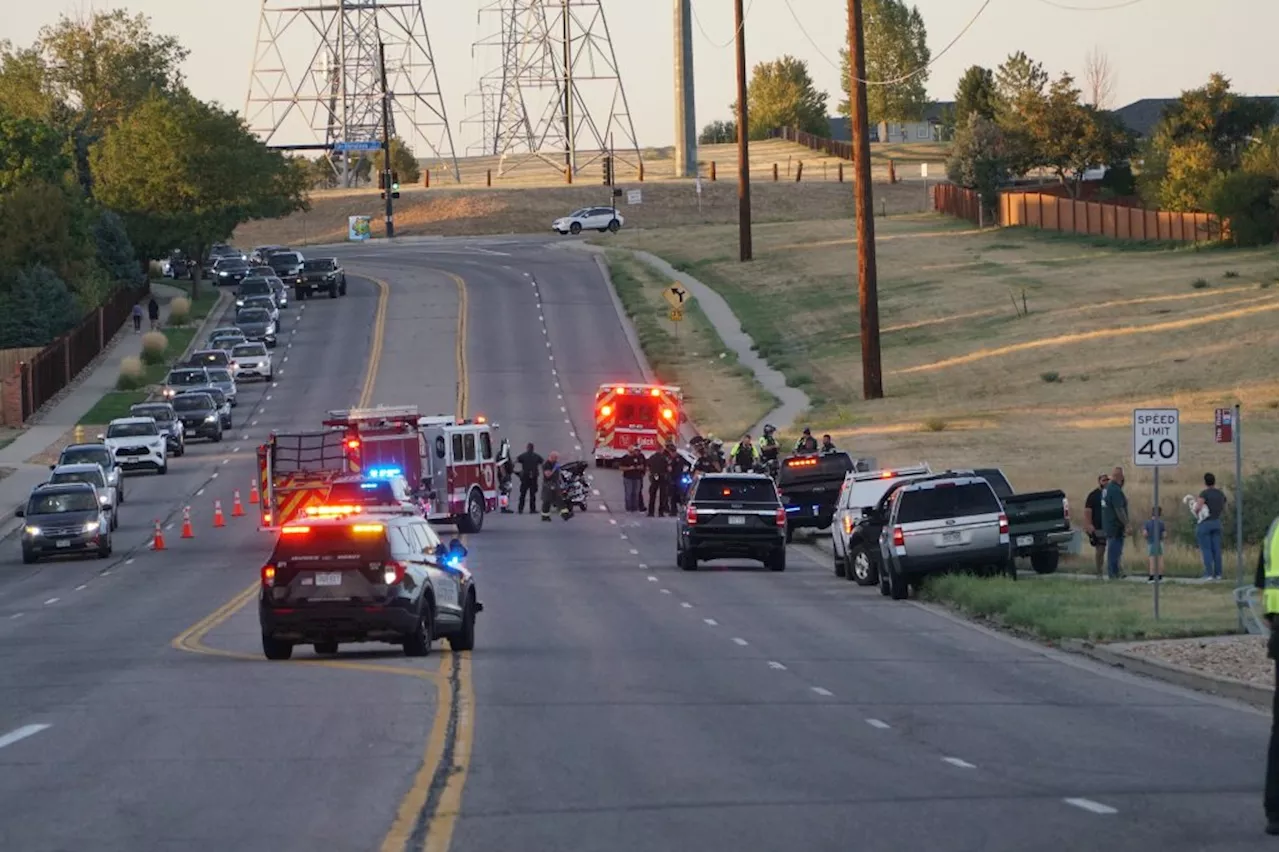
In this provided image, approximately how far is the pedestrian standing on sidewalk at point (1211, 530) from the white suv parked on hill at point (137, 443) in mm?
32547

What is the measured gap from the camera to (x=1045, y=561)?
33094mm

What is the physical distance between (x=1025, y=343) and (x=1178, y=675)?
49.7 meters

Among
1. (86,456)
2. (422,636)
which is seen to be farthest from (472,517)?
(422,636)

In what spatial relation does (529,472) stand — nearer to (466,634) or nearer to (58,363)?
(466,634)

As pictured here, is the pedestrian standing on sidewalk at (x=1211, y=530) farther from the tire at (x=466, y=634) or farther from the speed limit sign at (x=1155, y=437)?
the tire at (x=466, y=634)

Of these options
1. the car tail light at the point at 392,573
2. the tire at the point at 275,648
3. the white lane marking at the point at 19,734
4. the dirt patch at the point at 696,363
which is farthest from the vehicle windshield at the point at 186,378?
the white lane marking at the point at 19,734

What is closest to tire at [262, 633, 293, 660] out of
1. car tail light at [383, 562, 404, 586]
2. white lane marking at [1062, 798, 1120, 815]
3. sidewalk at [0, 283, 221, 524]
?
car tail light at [383, 562, 404, 586]

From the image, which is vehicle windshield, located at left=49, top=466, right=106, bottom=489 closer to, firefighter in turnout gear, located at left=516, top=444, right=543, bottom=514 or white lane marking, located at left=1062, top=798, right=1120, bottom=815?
firefighter in turnout gear, located at left=516, top=444, right=543, bottom=514

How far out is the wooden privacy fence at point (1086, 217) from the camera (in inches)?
3627

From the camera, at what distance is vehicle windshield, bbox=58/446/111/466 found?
163 ft

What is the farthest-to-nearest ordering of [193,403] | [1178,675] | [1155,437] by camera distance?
[193,403] < [1155,437] < [1178,675]

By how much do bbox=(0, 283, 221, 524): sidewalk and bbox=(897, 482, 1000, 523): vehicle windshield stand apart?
24402 mm

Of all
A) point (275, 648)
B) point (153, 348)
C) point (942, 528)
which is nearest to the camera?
point (275, 648)

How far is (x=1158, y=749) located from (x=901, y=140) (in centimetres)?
17351
